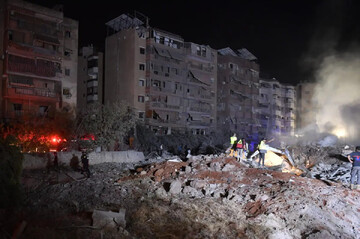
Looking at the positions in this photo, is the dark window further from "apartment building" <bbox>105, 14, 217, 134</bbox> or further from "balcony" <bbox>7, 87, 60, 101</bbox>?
"balcony" <bbox>7, 87, 60, 101</bbox>

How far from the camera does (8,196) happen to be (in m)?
8.55

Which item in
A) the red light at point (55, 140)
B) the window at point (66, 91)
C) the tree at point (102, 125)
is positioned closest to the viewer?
the tree at point (102, 125)

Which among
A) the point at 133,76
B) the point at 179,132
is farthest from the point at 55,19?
the point at 179,132

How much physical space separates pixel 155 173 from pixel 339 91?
45.9 metres

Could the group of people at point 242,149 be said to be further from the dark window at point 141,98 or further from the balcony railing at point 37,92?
the dark window at point 141,98

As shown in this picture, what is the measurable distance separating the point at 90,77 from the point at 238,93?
26.4 m

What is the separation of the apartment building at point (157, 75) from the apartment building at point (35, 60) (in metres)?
7.90

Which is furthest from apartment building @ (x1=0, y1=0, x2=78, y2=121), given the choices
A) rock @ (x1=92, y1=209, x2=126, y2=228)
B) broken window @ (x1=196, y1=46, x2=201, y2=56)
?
rock @ (x1=92, y1=209, x2=126, y2=228)

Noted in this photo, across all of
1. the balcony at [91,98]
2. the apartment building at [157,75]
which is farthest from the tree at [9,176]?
the balcony at [91,98]

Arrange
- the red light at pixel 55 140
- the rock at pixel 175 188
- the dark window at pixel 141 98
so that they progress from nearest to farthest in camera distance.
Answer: the rock at pixel 175 188, the red light at pixel 55 140, the dark window at pixel 141 98

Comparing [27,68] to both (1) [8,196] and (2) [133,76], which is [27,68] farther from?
(1) [8,196]

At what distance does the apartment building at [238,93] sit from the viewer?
58.7 metres

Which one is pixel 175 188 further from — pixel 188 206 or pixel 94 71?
pixel 94 71

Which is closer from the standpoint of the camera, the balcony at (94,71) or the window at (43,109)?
the window at (43,109)
